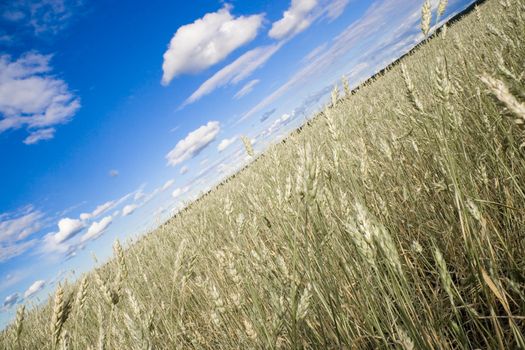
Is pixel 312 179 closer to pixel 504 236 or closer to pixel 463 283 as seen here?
pixel 463 283

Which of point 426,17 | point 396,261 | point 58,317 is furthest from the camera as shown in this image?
point 426,17

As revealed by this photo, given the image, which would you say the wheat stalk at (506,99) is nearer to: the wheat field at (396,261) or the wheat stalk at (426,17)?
the wheat field at (396,261)

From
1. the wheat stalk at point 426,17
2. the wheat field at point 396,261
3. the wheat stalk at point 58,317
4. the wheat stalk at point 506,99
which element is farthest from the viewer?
the wheat stalk at point 426,17

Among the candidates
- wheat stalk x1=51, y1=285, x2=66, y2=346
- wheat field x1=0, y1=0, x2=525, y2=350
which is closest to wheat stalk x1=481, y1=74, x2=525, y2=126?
wheat field x1=0, y1=0, x2=525, y2=350

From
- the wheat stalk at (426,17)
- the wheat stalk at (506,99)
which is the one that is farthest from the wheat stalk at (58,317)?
the wheat stalk at (426,17)

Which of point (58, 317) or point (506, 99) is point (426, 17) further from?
point (58, 317)

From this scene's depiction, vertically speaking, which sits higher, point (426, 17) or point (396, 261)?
point (426, 17)

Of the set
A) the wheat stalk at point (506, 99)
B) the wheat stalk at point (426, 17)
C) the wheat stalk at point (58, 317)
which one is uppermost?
the wheat stalk at point (426, 17)

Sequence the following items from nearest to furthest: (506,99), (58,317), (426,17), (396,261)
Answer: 1. (506,99)
2. (396,261)
3. (58,317)
4. (426,17)

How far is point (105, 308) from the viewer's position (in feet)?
11.4

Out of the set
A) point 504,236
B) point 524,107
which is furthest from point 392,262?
point 504,236

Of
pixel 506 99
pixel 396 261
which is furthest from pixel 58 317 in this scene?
pixel 506 99

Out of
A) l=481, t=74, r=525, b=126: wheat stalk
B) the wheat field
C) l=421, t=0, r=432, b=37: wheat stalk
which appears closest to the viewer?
l=481, t=74, r=525, b=126: wheat stalk

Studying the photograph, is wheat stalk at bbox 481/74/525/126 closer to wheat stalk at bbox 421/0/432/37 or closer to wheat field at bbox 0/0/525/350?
wheat field at bbox 0/0/525/350
